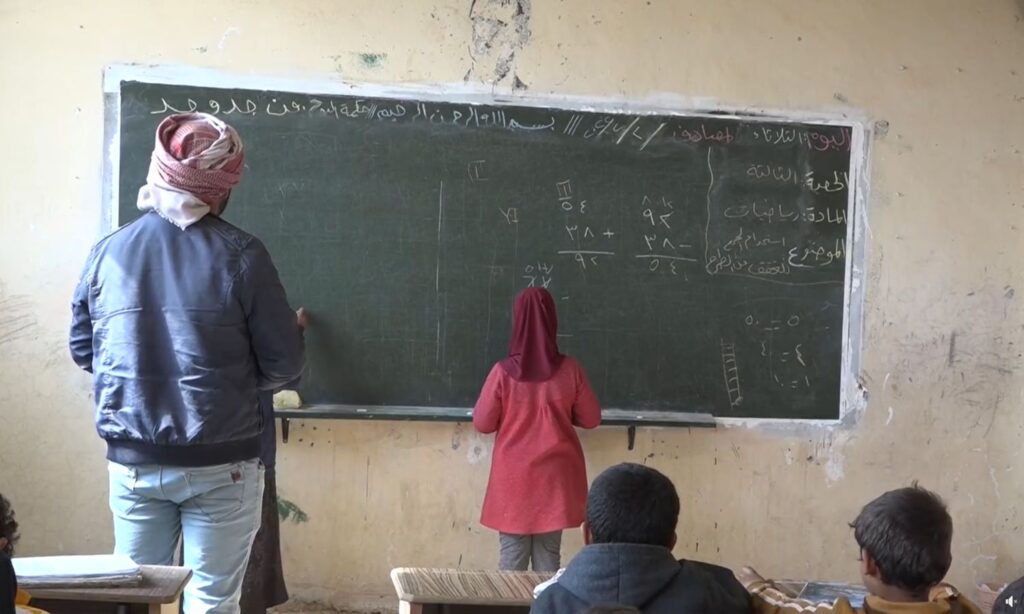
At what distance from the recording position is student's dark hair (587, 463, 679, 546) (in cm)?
195

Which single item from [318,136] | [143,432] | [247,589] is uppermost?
[318,136]

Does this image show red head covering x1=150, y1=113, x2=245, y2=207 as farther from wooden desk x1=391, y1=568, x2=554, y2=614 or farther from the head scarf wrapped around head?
wooden desk x1=391, y1=568, x2=554, y2=614

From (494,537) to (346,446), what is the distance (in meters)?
Result: 0.72

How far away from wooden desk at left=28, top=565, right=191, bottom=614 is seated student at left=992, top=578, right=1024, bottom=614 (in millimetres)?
1495

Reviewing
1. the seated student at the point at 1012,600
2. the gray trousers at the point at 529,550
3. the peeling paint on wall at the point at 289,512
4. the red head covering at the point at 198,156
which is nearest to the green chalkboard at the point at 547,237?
the peeling paint on wall at the point at 289,512

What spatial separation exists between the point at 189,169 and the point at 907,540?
1596mm

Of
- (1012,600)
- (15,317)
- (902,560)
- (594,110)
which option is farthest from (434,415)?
(1012,600)

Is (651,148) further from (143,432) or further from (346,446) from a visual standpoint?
(143,432)

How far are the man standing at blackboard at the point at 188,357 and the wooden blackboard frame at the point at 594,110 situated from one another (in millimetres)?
1925

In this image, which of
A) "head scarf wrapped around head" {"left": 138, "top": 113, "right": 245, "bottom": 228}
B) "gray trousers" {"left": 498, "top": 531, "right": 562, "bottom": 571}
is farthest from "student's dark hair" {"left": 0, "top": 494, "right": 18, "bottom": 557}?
"gray trousers" {"left": 498, "top": 531, "right": 562, "bottom": 571}

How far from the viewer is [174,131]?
2.40 meters

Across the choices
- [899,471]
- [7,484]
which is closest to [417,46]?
[7,484]

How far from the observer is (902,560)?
191cm

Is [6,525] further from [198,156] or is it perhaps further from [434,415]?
[434,415]
